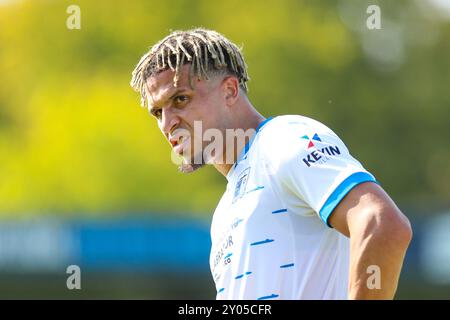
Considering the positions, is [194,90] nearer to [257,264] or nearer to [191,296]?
[257,264]

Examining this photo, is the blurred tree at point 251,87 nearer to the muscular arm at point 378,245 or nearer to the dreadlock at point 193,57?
the dreadlock at point 193,57

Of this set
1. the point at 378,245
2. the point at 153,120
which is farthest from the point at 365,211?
the point at 153,120

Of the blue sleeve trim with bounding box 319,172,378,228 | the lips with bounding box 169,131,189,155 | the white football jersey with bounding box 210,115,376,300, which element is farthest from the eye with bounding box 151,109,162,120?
the blue sleeve trim with bounding box 319,172,378,228

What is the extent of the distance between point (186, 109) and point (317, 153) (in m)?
0.84

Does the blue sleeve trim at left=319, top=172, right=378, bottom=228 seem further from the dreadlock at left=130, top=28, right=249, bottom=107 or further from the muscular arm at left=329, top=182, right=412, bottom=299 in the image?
the dreadlock at left=130, top=28, right=249, bottom=107

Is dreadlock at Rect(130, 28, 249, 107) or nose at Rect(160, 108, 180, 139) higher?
dreadlock at Rect(130, 28, 249, 107)

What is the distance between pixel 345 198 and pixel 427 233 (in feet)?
46.4

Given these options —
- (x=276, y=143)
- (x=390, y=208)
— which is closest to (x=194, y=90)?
(x=276, y=143)

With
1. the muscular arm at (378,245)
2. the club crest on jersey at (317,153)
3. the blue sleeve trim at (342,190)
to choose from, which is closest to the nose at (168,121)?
the club crest on jersey at (317,153)

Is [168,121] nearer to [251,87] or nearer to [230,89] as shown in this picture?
[230,89]

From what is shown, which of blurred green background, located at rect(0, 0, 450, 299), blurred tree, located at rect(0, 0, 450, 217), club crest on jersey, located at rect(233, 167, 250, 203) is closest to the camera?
club crest on jersey, located at rect(233, 167, 250, 203)

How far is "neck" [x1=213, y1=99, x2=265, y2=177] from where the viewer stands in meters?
4.20

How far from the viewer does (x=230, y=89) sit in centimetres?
436

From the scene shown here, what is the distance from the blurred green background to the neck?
18244mm
